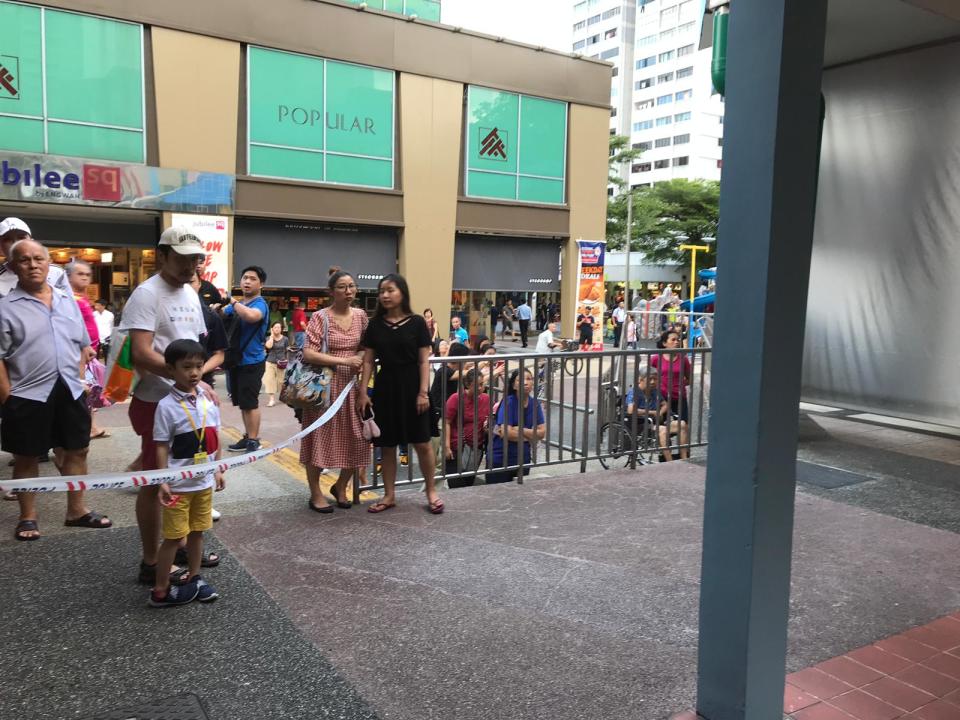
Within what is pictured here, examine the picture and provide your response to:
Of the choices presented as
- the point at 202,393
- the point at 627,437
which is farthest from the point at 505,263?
the point at 202,393

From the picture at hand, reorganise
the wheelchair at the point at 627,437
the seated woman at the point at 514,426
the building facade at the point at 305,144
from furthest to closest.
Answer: the building facade at the point at 305,144 < the wheelchair at the point at 627,437 < the seated woman at the point at 514,426

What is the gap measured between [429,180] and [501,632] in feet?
62.6

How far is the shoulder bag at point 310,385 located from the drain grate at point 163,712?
2.75 m

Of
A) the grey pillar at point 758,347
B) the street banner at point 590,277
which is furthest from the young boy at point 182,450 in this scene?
the street banner at point 590,277

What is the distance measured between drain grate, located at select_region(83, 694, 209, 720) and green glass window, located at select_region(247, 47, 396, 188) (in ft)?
58.1

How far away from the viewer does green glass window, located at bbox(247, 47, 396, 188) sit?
1894 centimetres

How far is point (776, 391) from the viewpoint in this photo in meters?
2.76

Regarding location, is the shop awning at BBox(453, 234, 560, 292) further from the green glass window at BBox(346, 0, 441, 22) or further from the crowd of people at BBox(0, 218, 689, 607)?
the crowd of people at BBox(0, 218, 689, 607)

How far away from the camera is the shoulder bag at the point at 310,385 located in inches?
219

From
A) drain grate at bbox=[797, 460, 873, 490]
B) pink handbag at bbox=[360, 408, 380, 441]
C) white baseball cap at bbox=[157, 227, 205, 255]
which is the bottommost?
drain grate at bbox=[797, 460, 873, 490]

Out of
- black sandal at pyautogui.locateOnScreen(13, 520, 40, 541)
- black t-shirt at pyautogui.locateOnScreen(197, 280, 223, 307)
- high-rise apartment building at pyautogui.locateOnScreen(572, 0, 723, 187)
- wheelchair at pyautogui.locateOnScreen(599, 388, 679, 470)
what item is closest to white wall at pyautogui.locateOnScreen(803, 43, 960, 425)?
wheelchair at pyautogui.locateOnScreen(599, 388, 679, 470)

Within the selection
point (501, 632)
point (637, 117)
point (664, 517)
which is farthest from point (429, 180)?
point (637, 117)

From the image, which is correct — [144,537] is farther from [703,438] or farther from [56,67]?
[56,67]

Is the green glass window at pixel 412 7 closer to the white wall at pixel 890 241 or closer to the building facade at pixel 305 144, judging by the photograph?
the building facade at pixel 305 144
